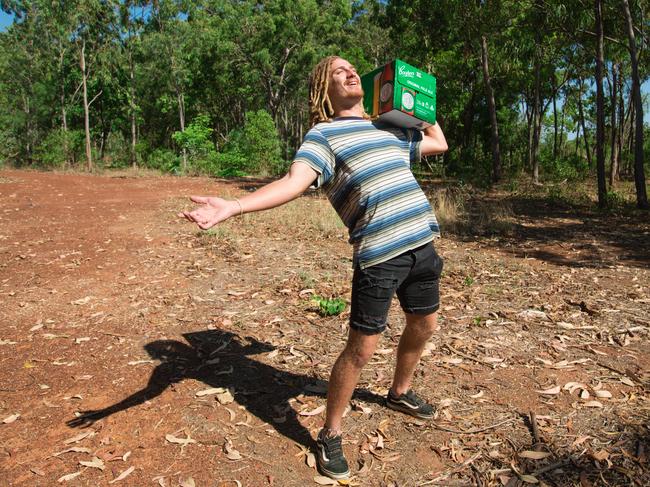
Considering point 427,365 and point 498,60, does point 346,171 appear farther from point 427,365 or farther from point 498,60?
point 498,60

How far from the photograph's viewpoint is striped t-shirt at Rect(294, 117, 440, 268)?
6.80 ft

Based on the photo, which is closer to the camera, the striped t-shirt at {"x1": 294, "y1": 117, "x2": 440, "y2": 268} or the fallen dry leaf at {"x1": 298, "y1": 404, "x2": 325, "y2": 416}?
the striped t-shirt at {"x1": 294, "y1": 117, "x2": 440, "y2": 268}

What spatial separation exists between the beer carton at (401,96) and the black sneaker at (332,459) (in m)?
1.48

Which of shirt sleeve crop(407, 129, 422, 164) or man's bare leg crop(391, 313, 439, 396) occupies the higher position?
shirt sleeve crop(407, 129, 422, 164)

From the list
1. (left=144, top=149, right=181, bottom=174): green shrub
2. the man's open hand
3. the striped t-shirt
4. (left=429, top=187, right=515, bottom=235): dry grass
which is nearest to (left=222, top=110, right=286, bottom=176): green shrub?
(left=144, top=149, right=181, bottom=174): green shrub

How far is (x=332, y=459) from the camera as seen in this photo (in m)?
2.27

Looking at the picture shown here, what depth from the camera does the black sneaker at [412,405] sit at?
105 inches

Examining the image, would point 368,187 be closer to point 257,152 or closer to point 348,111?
point 348,111

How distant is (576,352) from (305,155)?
Result: 8.40 ft

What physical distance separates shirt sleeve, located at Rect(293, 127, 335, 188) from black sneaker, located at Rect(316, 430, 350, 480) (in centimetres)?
117

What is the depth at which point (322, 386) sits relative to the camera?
3115mm

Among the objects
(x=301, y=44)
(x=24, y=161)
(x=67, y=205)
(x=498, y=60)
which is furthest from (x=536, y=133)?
(x=24, y=161)

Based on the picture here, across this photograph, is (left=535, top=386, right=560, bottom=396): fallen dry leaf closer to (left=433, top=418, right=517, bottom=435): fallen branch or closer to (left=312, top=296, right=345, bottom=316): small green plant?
(left=433, top=418, right=517, bottom=435): fallen branch

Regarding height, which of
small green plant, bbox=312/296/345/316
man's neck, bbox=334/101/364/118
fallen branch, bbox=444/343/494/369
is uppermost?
man's neck, bbox=334/101/364/118
